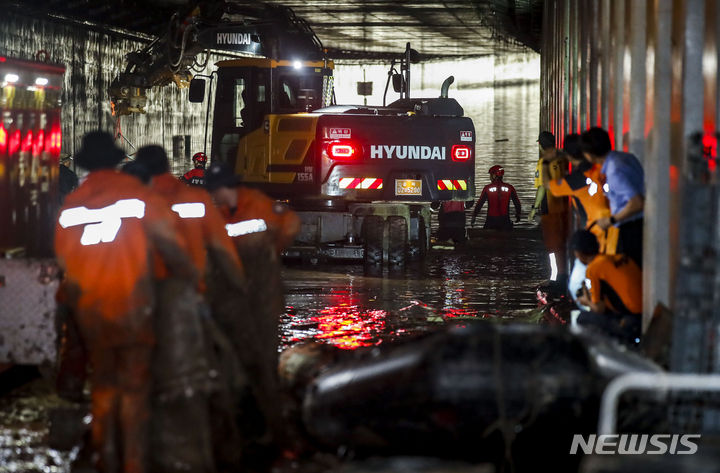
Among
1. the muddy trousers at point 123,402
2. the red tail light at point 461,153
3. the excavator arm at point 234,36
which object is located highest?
the excavator arm at point 234,36

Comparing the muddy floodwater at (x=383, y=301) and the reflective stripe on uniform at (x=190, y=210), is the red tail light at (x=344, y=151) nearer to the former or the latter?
the muddy floodwater at (x=383, y=301)

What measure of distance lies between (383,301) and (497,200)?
915 centimetres

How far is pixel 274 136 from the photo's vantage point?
1552 centimetres

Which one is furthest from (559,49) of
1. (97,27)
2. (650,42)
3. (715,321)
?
(715,321)

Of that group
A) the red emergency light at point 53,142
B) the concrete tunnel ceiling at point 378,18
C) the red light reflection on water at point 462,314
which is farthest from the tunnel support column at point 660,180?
the concrete tunnel ceiling at point 378,18

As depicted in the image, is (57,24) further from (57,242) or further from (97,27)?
(57,242)

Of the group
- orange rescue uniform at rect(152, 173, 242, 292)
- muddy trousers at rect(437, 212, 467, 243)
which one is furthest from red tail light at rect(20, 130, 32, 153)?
muddy trousers at rect(437, 212, 467, 243)

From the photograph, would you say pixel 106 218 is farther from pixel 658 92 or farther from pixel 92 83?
pixel 92 83

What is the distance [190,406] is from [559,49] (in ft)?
40.3

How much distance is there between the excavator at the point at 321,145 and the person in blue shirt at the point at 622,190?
709cm

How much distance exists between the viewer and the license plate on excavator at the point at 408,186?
15.5 meters

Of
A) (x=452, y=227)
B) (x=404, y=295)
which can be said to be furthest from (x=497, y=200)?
(x=404, y=295)

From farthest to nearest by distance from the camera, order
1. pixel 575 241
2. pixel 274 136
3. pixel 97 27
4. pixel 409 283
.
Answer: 1. pixel 97 27
2. pixel 274 136
3. pixel 409 283
4. pixel 575 241

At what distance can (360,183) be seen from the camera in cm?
1538
